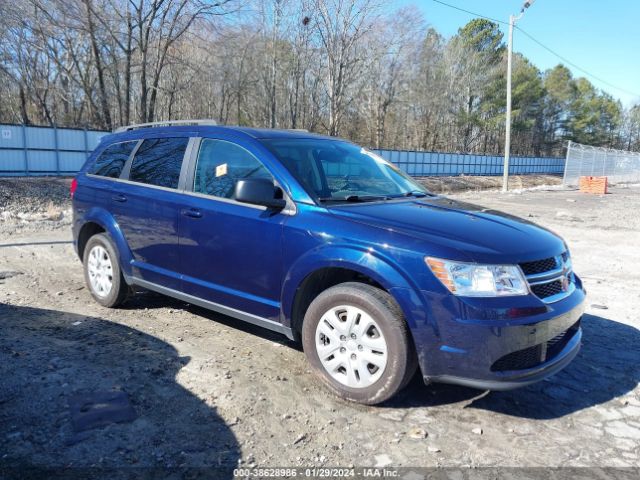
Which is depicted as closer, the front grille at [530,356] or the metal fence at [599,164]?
the front grille at [530,356]

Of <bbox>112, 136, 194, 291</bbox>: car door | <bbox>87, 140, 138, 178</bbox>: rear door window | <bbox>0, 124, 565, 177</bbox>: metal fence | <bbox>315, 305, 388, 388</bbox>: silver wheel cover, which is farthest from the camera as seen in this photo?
<bbox>0, 124, 565, 177</bbox>: metal fence

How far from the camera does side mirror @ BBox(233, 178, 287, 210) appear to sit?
3.58 m

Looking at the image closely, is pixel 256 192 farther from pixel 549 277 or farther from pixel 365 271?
pixel 549 277

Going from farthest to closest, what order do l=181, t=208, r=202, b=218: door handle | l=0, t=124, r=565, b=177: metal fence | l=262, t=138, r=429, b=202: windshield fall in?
l=0, t=124, r=565, b=177: metal fence, l=181, t=208, r=202, b=218: door handle, l=262, t=138, r=429, b=202: windshield

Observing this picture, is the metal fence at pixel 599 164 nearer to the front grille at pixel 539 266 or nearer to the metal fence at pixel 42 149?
the metal fence at pixel 42 149

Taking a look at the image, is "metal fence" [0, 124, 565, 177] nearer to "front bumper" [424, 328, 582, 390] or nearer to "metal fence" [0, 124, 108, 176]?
"metal fence" [0, 124, 108, 176]

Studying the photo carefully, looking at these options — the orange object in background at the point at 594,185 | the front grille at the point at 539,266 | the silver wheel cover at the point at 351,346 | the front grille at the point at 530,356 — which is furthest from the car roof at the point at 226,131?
the orange object in background at the point at 594,185

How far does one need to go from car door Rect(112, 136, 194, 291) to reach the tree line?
22.5m

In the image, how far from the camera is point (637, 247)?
32.6 feet

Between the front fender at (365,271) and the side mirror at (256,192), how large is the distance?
50 centimetres

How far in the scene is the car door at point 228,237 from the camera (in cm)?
376

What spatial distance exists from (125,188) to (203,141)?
1080 millimetres

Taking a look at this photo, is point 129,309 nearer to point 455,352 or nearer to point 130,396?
point 130,396

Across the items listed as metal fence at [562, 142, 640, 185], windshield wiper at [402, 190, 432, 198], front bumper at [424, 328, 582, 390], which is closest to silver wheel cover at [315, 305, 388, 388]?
front bumper at [424, 328, 582, 390]
